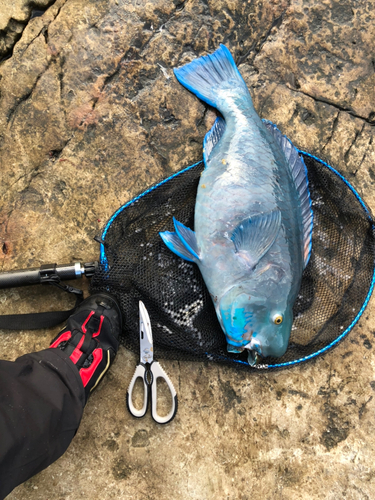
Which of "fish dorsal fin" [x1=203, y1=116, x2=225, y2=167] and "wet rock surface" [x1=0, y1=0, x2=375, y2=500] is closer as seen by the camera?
"wet rock surface" [x1=0, y1=0, x2=375, y2=500]

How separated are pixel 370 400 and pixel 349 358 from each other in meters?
0.35

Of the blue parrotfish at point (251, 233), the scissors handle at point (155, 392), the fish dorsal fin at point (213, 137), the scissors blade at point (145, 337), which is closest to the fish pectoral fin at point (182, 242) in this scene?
the blue parrotfish at point (251, 233)

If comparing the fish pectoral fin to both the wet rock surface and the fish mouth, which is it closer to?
the wet rock surface

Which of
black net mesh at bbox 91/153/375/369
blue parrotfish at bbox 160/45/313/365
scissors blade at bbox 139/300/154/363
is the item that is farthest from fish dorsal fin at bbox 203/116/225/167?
scissors blade at bbox 139/300/154/363

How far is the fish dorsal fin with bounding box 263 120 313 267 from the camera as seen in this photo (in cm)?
263

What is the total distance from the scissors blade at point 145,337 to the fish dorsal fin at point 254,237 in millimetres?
784

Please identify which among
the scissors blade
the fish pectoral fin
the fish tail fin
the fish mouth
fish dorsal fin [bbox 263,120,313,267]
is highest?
the fish tail fin

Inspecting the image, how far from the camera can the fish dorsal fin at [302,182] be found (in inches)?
103

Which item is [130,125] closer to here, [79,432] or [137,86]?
[137,86]

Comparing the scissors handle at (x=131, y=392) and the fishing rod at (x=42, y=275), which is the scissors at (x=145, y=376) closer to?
the scissors handle at (x=131, y=392)

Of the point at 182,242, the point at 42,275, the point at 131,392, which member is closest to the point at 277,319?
the point at 182,242

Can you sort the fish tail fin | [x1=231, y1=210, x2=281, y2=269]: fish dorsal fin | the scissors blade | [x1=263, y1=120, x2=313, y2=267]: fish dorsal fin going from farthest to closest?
Answer: the fish tail fin
[x1=263, y1=120, x2=313, y2=267]: fish dorsal fin
the scissors blade
[x1=231, y1=210, x2=281, y2=269]: fish dorsal fin

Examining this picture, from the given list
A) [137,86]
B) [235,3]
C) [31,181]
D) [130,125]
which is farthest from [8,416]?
[235,3]

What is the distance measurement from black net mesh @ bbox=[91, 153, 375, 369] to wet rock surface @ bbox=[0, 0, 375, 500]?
19cm
